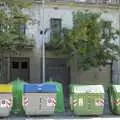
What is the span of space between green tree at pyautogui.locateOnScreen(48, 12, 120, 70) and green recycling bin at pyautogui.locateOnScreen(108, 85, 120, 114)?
31.2 feet

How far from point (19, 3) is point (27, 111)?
289 inches

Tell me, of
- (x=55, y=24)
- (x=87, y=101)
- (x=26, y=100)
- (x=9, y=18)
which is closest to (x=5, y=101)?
(x=26, y=100)

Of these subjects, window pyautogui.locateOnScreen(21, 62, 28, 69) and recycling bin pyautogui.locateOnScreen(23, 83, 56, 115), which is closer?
recycling bin pyautogui.locateOnScreen(23, 83, 56, 115)

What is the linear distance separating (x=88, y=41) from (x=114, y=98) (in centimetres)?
1089

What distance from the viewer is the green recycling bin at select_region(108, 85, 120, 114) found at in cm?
1850

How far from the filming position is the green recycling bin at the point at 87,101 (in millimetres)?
18078

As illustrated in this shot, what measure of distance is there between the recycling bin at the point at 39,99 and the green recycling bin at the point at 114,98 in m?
2.70

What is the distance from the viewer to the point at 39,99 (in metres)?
17.8

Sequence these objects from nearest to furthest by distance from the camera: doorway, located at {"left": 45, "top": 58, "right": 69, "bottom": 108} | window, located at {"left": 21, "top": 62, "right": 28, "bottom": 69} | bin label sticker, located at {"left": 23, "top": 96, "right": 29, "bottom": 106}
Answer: bin label sticker, located at {"left": 23, "top": 96, "right": 29, "bottom": 106} < window, located at {"left": 21, "top": 62, "right": 28, "bottom": 69} < doorway, located at {"left": 45, "top": 58, "right": 69, "bottom": 108}

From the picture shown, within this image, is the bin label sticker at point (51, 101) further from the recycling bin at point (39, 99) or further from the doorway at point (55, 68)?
the doorway at point (55, 68)

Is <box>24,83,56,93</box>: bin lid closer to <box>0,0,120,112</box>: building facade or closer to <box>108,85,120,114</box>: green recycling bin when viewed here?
<box>108,85,120,114</box>: green recycling bin

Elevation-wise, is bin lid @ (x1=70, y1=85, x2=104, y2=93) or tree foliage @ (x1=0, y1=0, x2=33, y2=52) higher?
tree foliage @ (x1=0, y1=0, x2=33, y2=52)

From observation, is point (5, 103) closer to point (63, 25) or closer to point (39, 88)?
point (39, 88)

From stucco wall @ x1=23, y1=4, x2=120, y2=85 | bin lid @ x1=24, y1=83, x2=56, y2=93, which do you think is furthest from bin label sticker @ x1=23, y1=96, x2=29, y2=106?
stucco wall @ x1=23, y1=4, x2=120, y2=85
